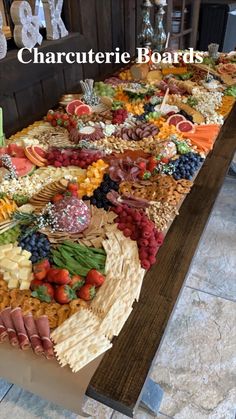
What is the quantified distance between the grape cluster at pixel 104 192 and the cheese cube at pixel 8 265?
15.3 inches

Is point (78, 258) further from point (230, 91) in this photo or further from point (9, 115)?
point (230, 91)

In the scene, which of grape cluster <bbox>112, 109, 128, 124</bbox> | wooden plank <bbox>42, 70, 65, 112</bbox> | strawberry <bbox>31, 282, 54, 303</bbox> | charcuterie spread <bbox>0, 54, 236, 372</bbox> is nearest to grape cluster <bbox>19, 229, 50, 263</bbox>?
charcuterie spread <bbox>0, 54, 236, 372</bbox>

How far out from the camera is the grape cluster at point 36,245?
40.6 inches

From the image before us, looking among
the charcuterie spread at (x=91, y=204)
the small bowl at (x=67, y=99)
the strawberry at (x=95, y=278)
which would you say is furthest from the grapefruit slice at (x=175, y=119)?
the strawberry at (x=95, y=278)

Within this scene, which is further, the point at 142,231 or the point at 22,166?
the point at 22,166

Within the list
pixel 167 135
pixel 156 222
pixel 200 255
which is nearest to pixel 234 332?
pixel 200 255

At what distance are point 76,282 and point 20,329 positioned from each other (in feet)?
0.61

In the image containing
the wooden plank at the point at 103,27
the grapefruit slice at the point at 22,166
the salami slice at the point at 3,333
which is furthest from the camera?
the wooden plank at the point at 103,27

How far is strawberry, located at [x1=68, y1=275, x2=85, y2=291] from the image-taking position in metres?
0.94

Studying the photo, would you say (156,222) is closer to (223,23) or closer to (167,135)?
(167,135)

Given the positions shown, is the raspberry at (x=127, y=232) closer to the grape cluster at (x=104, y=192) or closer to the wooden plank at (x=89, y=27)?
the grape cluster at (x=104, y=192)

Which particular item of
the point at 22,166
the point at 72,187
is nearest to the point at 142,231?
the point at 72,187

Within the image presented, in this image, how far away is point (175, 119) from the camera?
182 centimetres

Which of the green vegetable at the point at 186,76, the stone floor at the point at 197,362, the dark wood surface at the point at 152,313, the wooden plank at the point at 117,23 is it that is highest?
the wooden plank at the point at 117,23
